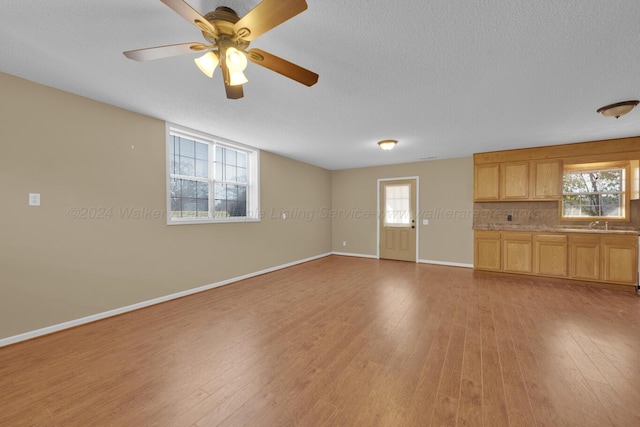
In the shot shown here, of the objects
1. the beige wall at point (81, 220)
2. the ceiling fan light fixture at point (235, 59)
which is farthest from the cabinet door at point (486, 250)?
the ceiling fan light fixture at point (235, 59)

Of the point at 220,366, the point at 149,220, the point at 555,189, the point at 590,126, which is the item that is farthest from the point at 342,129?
the point at 555,189

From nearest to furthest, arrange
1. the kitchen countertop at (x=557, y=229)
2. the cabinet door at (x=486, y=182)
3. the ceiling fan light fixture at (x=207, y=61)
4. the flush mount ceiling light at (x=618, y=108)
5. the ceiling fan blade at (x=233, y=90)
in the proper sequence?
the ceiling fan light fixture at (x=207, y=61) < the ceiling fan blade at (x=233, y=90) < the flush mount ceiling light at (x=618, y=108) < the kitchen countertop at (x=557, y=229) < the cabinet door at (x=486, y=182)

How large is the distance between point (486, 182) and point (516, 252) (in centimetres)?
146

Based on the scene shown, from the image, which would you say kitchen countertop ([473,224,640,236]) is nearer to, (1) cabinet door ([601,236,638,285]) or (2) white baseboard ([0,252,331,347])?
(1) cabinet door ([601,236,638,285])

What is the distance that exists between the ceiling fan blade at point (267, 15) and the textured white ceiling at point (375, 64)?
0.22 meters

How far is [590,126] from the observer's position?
356 centimetres

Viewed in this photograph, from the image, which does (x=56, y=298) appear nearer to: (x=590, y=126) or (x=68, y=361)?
(x=68, y=361)

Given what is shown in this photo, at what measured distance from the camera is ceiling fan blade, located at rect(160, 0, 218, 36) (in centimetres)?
122

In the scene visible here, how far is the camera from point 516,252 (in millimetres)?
4730

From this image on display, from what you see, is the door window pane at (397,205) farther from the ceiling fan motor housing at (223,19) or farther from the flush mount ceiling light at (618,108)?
the ceiling fan motor housing at (223,19)

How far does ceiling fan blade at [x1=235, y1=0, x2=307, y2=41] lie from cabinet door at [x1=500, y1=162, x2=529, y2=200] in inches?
208

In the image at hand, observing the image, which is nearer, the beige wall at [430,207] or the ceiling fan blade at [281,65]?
the ceiling fan blade at [281,65]

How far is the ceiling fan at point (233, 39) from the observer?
4.17 feet

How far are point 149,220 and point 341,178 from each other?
16.1 ft
